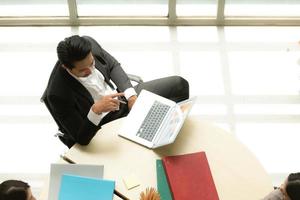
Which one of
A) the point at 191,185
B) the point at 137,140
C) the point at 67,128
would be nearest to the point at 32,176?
the point at 67,128

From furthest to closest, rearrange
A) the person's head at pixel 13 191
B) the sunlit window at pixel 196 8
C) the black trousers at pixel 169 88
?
the sunlit window at pixel 196 8 < the black trousers at pixel 169 88 < the person's head at pixel 13 191

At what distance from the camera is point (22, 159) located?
12.5 ft

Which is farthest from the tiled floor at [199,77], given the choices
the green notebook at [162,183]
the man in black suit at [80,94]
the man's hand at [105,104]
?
the green notebook at [162,183]

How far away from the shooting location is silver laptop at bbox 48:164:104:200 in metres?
2.65

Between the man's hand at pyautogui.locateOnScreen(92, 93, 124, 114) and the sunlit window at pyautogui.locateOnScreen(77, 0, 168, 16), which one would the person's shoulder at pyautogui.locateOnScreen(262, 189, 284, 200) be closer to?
the man's hand at pyautogui.locateOnScreen(92, 93, 124, 114)

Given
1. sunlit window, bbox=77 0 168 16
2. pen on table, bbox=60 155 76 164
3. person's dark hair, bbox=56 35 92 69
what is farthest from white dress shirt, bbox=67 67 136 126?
sunlit window, bbox=77 0 168 16

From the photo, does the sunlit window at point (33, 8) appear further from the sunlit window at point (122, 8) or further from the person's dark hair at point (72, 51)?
the person's dark hair at point (72, 51)

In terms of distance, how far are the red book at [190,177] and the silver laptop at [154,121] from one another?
0.14 m

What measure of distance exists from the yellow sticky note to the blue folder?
0.11 metres

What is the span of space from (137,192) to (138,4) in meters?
2.48

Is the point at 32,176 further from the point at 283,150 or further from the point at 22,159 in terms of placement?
the point at 283,150

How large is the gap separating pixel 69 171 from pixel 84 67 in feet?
1.96

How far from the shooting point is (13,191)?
243cm

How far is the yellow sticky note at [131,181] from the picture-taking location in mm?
2695
